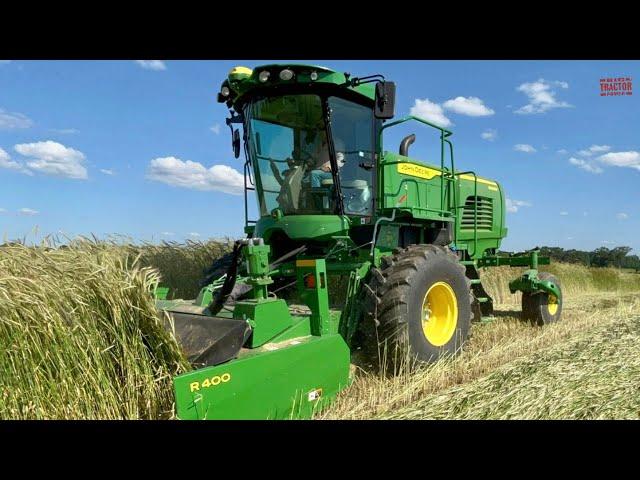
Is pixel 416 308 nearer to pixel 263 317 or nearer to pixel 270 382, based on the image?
pixel 263 317

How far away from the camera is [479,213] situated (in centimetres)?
720

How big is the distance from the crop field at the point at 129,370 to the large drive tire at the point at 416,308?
0.59ft

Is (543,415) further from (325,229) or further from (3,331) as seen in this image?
(3,331)

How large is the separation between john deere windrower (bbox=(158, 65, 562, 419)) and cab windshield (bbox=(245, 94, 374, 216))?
1 centimetres

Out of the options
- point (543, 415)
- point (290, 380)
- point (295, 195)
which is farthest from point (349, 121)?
point (543, 415)

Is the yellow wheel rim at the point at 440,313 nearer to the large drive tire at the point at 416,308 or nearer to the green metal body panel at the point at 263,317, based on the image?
the large drive tire at the point at 416,308

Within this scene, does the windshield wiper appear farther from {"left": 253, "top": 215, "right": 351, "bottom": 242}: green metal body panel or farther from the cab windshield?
{"left": 253, "top": 215, "right": 351, "bottom": 242}: green metal body panel

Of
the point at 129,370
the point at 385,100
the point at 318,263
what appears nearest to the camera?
the point at 129,370

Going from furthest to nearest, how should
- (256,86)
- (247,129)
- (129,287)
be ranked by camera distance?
(247,129), (256,86), (129,287)

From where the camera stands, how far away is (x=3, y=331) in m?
2.37

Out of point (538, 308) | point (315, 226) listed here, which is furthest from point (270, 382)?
point (538, 308)

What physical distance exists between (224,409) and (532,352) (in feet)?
11.8

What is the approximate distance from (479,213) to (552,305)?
1.80 meters

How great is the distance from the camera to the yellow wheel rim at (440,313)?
4.32 meters
